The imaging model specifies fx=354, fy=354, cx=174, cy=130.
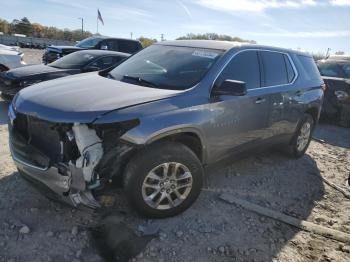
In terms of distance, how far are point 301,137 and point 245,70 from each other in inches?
83.2

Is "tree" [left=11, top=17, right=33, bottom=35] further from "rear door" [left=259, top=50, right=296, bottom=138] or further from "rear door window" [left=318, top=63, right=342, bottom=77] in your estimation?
"rear door" [left=259, top=50, right=296, bottom=138]

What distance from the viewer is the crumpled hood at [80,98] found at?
3063 millimetres

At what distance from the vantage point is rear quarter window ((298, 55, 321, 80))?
5672 mm

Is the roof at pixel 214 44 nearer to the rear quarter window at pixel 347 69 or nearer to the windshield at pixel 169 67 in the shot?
the windshield at pixel 169 67

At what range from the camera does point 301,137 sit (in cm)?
586

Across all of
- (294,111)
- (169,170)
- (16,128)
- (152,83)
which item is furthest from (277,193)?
(16,128)

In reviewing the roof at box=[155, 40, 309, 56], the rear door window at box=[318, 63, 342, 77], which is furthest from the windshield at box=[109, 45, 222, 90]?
the rear door window at box=[318, 63, 342, 77]

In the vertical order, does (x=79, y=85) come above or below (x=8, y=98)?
above

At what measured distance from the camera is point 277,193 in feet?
15.2

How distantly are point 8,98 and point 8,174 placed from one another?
3.85 metres

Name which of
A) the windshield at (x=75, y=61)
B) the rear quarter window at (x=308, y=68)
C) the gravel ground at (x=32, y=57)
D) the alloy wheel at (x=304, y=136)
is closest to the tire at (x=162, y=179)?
the alloy wheel at (x=304, y=136)

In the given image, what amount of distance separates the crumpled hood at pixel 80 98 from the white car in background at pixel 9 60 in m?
6.88

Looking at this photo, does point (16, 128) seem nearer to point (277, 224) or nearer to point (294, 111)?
point (277, 224)

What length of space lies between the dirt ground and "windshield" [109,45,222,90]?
3.65ft
